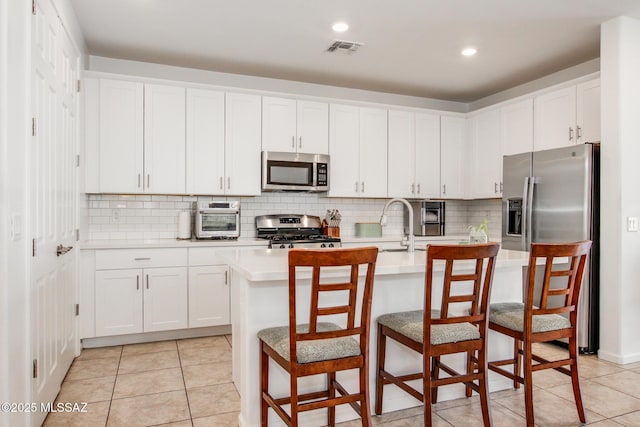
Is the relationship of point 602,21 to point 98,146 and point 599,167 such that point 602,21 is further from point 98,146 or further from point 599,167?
point 98,146

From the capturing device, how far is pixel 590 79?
152 inches

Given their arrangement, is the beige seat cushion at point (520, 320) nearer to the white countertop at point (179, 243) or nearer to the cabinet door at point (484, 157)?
the white countertop at point (179, 243)

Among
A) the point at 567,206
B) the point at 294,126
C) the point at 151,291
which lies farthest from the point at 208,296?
the point at 567,206

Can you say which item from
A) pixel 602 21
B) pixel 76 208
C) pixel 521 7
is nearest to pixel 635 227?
pixel 602 21

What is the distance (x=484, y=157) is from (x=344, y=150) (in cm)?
167

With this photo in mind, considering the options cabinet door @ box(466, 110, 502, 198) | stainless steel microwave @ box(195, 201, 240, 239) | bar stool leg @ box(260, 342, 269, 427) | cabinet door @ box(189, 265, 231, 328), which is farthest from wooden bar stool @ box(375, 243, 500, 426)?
cabinet door @ box(466, 110, 502, 198)

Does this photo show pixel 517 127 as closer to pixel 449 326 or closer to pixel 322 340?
pixel 449 326

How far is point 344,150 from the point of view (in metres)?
4.87

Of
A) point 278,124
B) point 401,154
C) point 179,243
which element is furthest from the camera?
point 401,154

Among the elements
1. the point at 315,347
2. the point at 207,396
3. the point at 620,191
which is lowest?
the point at 207,396

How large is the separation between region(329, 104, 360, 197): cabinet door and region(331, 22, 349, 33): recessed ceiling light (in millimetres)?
1201

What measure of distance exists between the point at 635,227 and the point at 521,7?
191 centimetres

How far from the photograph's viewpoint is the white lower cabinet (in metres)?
3.76

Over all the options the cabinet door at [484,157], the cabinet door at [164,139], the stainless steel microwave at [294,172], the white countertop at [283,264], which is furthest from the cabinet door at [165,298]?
the cabinet door at [484,157]
